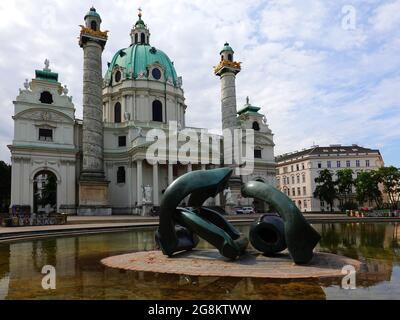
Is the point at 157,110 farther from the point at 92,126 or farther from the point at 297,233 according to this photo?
the point at 297,233

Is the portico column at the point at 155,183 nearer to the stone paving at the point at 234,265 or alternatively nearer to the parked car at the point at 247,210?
the parked car at the point at 247,210

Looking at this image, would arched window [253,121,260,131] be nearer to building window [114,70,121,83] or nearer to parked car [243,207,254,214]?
parked car [243,207,254,214]

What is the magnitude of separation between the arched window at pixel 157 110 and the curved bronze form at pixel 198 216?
5468 cm

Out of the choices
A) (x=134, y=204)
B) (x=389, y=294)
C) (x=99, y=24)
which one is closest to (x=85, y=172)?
(x=134, y=204)

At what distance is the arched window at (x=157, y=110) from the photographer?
65.8m

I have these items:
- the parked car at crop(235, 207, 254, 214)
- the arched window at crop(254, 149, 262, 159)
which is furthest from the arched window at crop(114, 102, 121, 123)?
the parked car at crop(235, 207, 254, 214)

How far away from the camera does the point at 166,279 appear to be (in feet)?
29.3

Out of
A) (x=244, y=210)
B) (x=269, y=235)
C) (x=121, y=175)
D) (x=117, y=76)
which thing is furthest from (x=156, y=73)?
(x=269, y=235)

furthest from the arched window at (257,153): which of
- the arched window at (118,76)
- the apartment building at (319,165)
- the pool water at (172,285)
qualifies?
the pool water at (172,285)

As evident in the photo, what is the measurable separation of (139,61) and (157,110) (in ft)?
33.9

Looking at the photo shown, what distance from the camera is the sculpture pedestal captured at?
46219 millimetres

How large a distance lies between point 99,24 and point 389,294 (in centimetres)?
5449
